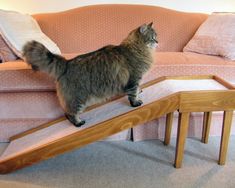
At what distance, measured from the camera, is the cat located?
1.55m

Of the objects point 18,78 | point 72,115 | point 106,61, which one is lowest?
point 72,115

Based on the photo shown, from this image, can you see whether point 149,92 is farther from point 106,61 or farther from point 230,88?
point 230,88

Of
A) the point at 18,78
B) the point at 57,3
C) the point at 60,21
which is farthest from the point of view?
the point at 57,3

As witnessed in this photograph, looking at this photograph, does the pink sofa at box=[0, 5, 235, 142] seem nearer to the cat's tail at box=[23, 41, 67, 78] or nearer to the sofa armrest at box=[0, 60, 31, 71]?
the sofa armrest at box=[0, 60, 31, 71]

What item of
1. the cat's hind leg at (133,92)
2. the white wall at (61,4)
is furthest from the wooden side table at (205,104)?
the white wall at (61,4)

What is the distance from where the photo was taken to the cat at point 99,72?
1554 millimetres

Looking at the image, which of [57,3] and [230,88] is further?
[57,3]

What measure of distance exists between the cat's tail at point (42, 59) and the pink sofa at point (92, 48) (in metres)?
0.24

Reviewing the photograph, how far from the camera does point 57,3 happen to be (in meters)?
2.70

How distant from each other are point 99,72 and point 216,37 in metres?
1.20

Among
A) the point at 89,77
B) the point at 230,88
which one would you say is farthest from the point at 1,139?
the point at 230,88

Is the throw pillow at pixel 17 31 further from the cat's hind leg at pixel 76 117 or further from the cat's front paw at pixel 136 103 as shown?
the cat's front paw at pixel 136 103

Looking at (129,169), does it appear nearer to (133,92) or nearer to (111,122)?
(111,122)

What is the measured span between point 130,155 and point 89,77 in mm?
635
